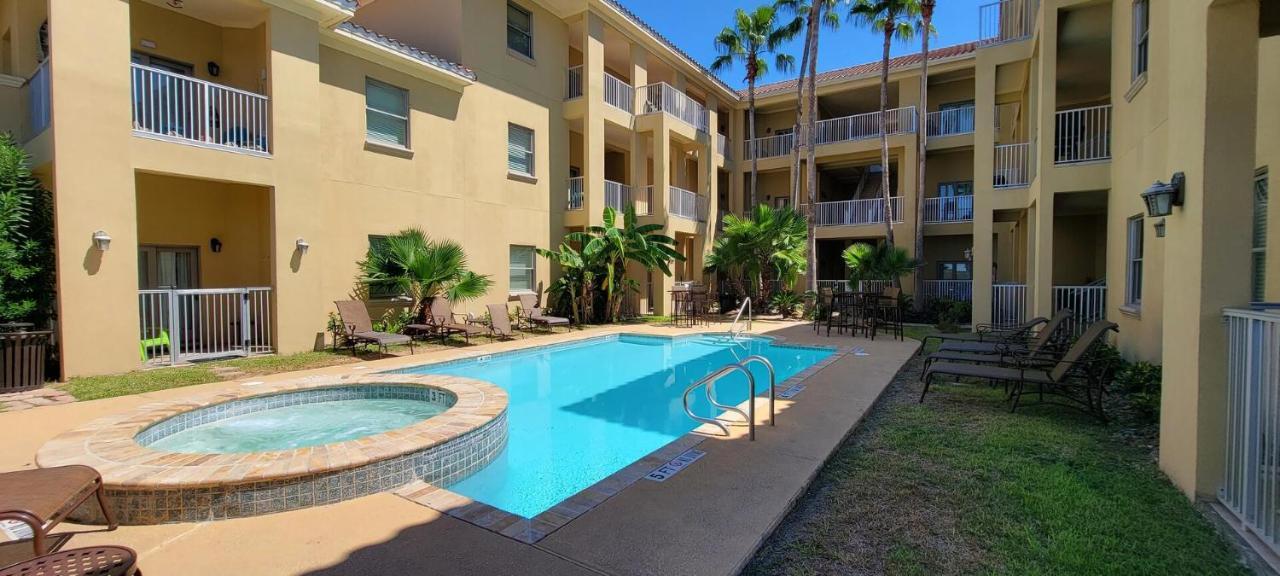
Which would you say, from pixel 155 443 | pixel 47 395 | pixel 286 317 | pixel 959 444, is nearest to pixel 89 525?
pixel 155 443

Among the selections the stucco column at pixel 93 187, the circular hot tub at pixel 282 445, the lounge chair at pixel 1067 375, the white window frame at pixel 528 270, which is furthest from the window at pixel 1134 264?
the stucco column at pixel 93 187

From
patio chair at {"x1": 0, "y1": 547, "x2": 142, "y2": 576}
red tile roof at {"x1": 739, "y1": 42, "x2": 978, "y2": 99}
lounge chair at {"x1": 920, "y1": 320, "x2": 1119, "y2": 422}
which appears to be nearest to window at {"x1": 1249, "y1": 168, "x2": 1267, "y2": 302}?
lounge chair at {"x1": 920, "y1": 320, "x2": 1119, "y2": 422}

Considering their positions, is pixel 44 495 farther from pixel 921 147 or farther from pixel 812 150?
pixel 921 147

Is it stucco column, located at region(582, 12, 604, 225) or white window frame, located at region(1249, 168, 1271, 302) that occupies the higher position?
stucco column, located at region(582, 12, 604, 225)

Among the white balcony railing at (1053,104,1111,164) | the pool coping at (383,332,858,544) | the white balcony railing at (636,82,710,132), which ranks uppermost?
the white balcony railing at (636,82,710,132)

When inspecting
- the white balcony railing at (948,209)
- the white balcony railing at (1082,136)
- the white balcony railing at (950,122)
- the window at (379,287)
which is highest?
the white balcony railing at (950,122)

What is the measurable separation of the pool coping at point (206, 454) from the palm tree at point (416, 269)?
6581mm

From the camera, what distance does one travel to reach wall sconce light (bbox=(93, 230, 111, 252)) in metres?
8.74

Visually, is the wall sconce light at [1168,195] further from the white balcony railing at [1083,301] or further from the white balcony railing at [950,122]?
the white balcony railing at [950,122]

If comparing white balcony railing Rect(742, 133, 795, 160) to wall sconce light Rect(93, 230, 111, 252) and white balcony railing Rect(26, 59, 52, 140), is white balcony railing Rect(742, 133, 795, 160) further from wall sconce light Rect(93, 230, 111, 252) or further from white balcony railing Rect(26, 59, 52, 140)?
white balcony railing Rect(26, 59, 52, 140)

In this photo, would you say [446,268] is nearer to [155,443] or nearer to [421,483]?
[155,443]

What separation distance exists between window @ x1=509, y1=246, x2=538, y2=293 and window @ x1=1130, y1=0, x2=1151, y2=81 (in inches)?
573

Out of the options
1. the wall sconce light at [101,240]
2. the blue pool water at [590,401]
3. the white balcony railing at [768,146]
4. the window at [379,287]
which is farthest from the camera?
the white balcony railing at [768,146]

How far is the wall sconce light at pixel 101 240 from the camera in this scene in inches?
344
